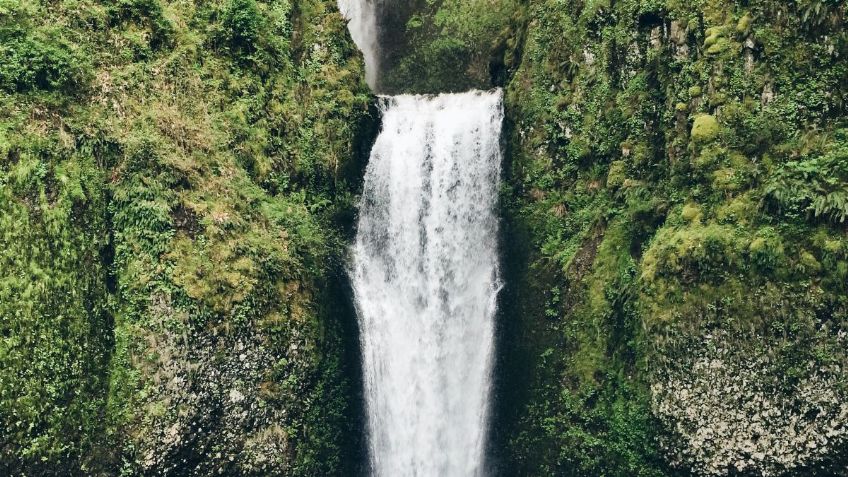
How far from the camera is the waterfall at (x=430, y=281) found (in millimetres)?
16797

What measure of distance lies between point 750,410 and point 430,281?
26.9 feet

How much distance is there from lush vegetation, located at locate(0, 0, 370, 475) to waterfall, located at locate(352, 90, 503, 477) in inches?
35.5

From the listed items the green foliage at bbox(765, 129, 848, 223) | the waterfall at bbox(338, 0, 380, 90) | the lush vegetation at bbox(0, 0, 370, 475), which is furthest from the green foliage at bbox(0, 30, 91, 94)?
the green foliage at bbox(765, 129, 848, 223)

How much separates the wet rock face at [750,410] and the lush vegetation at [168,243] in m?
8.06

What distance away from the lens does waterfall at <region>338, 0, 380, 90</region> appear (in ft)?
84.8

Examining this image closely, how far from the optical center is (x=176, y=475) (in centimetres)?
1363

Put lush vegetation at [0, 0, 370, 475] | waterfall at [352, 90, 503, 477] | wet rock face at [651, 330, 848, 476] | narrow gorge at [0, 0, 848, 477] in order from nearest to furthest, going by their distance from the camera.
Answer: wet rock face at [651, 330, 848, 476]
narrow gorge at [0, 0, 848, 477]
lush vegetation at [0, 0, 370, 475]
waterfall at [352, 90, 503, 477]

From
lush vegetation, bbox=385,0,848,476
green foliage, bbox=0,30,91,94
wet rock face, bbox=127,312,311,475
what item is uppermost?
green foliage, bbox=0,30,91,94

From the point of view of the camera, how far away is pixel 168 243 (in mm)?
14203

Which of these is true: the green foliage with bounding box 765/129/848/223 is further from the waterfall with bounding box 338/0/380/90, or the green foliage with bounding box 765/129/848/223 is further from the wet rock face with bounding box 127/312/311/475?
the waterfall with bounding box 338/0/380/90

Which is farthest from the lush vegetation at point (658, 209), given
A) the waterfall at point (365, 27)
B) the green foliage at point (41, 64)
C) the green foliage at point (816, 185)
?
the green foliage at point (41, 64)

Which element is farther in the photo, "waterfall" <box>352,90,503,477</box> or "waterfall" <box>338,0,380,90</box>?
"waterfall" <box>338,0,380,90</box>

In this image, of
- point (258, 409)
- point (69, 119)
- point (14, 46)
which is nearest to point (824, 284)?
point (258, 409)

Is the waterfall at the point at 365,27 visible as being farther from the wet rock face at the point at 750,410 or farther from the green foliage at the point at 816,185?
the wet rock face at the point at 750,410
